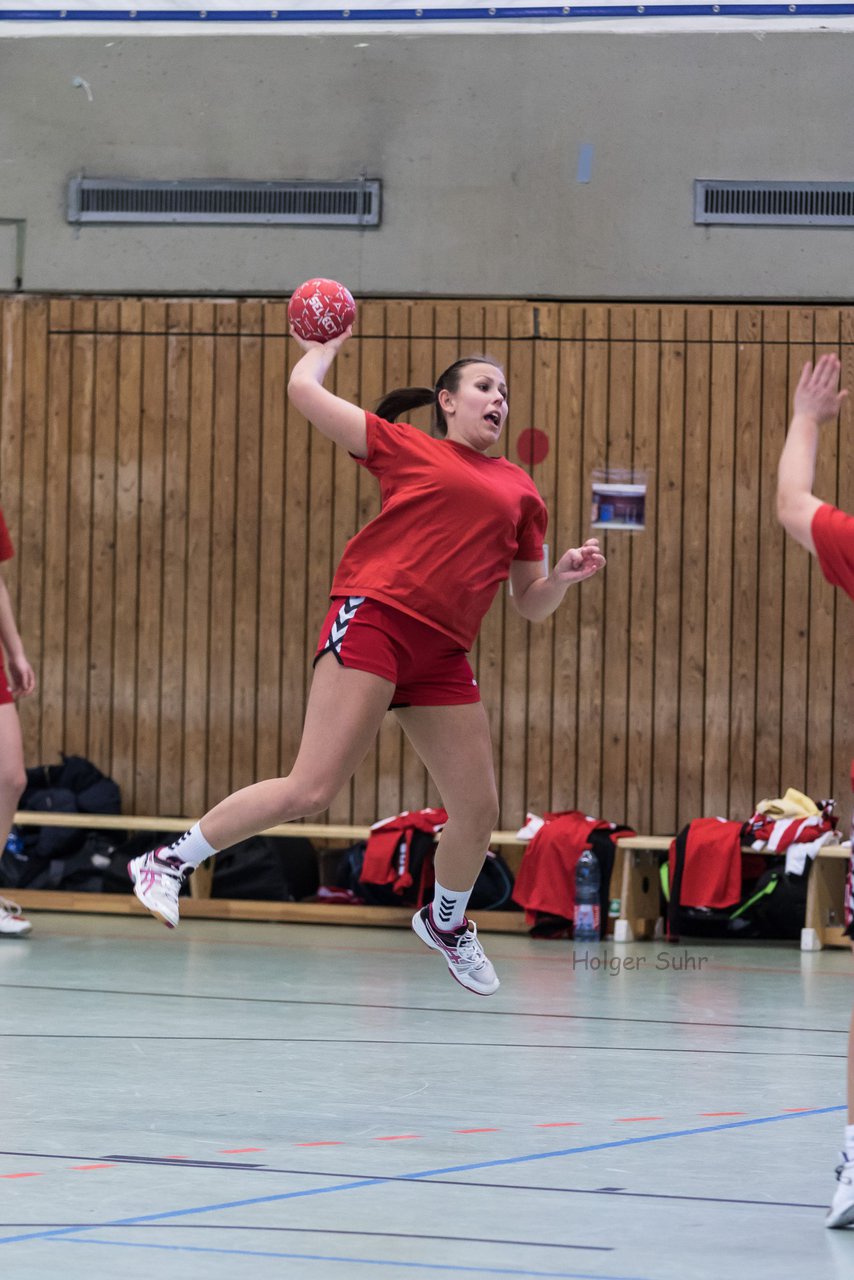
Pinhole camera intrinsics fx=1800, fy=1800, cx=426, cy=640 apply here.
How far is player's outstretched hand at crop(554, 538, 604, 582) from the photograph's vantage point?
5.27 meters

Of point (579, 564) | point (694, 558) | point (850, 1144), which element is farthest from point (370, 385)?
point (850, 1144)

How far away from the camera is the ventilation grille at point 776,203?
416 inches

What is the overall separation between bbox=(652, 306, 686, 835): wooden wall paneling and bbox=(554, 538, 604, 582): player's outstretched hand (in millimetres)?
5430

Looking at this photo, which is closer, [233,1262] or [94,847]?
[233,1262]

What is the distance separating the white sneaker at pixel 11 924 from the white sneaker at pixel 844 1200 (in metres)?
6.35

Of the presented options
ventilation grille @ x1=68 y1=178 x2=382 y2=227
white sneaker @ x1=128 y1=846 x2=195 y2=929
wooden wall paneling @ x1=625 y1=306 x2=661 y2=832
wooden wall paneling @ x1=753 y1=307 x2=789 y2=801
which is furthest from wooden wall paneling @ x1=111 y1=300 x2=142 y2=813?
white sneaker @ x1=128 y1=846 x2=195 y2=929

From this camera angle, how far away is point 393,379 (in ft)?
35.9

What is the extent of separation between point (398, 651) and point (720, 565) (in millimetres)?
5911

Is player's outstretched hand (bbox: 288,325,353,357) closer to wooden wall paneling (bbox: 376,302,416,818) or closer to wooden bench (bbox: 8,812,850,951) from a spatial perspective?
wooden bench (bbox: 8,812,850,951)

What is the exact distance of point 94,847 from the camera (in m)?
10.7

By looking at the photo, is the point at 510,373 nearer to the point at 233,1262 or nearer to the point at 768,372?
the point at 768,372

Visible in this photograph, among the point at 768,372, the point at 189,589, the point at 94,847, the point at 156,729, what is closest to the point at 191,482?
the point at 189,589

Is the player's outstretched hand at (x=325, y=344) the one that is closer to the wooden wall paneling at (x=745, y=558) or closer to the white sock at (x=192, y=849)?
the white sock at (x=192, y=849)

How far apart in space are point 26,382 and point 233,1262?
8972 millimetres
